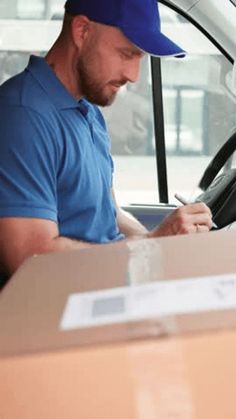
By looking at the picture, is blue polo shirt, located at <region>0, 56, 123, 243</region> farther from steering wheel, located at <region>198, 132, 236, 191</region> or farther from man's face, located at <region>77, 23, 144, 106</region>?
steering wheel, located at <region>198, 132, 236, 191</region>

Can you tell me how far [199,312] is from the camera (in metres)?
0.90

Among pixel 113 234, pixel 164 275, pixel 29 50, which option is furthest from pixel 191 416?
pixel 29 50

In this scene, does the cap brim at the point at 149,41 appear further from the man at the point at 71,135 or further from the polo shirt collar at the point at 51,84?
the polo shirt collar at the point at 51,84

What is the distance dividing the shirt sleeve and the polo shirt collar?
0.14 metres

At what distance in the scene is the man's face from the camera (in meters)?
2.01

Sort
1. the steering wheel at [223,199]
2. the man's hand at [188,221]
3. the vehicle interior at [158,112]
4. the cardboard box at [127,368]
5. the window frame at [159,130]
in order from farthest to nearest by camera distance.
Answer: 1. the window frame at [159,130]
2. the vehicle interior at [158,112]
3. the steering wheel at [223,199]
4. the man's hand at [188,221]
5. the cardboard box at [127,368]

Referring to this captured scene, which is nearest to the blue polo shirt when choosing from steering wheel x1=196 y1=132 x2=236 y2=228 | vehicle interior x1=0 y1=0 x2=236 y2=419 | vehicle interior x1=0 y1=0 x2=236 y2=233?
steering wheel x1=196 y1=132 x2=236 y2=228

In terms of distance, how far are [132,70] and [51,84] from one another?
0.70 feet

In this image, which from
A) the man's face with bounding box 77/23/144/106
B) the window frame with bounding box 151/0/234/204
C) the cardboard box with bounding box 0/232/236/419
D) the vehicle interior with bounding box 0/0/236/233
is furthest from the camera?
the window frame with bounding box 151/0/234/204

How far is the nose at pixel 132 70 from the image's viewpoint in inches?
81.2

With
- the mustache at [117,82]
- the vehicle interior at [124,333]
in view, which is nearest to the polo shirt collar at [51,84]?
the mustache at [117,82]

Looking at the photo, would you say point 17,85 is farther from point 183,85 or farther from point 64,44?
point 183,85

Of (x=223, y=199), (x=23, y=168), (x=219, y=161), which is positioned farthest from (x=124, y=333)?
(x=219, y=161)

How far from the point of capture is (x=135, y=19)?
1.95m
